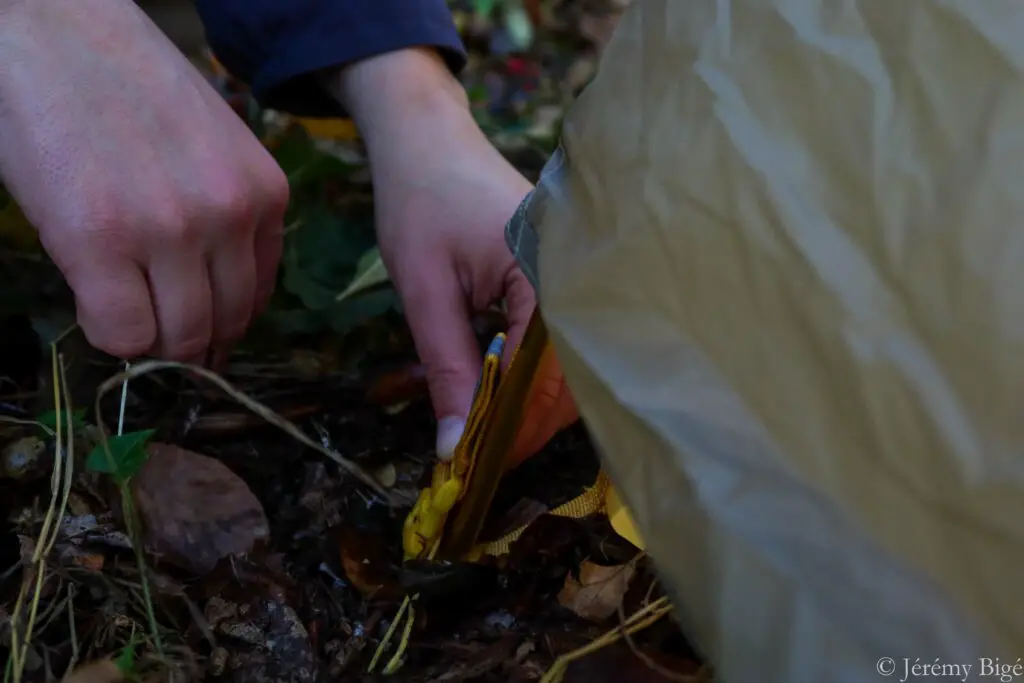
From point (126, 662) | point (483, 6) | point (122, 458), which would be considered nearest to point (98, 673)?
point (126, 662)

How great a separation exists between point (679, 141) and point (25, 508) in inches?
20.5

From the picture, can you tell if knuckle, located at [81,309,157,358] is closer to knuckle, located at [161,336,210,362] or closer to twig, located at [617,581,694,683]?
knuckle, located at [161,336,210,362]

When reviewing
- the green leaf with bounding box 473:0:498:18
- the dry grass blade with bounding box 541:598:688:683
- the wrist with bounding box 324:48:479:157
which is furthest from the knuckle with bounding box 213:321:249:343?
the green leaf with bounding box 473:0:498:18

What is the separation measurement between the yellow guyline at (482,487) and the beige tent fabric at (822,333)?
0.41ft

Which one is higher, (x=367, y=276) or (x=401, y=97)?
(x=401, y=97)

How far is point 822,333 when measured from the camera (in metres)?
Result: 0.34

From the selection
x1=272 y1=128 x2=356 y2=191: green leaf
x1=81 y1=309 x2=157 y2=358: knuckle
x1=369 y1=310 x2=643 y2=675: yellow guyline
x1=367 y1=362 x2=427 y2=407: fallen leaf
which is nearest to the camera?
x1=369 y1=310 x2=643 y2=675: yellow guyline

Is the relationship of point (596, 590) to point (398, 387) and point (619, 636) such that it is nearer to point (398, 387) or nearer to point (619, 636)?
point (619, 636)

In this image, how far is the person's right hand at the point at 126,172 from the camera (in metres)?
0.62

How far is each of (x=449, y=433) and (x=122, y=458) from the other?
8.7 inches

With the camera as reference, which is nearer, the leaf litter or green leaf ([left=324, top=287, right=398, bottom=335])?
the leaf litter

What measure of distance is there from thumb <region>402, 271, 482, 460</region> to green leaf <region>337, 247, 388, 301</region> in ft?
0.40

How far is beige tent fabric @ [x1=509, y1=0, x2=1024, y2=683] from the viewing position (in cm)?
31

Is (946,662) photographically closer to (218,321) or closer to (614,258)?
(614,258)
